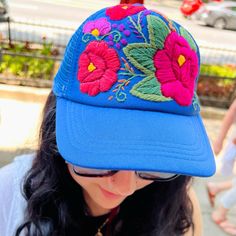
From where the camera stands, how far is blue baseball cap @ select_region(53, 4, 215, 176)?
2.96 ft

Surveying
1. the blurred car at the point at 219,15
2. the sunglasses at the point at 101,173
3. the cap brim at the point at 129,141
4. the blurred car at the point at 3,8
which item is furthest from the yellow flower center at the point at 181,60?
the blurred car at the point at 219,15

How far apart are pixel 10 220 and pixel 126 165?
1.78 feet

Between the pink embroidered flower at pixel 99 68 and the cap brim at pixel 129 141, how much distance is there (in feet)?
0.19

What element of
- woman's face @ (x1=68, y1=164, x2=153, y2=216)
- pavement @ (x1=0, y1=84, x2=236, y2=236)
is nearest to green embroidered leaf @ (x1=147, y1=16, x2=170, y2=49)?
woman's face @ (x1=68, y1=164, x2=153, y2=216)

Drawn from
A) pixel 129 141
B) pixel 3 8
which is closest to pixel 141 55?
pixel 129 141

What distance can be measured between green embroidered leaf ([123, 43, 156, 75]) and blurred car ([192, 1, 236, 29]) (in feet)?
49.6

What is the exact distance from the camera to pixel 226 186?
3.35 m

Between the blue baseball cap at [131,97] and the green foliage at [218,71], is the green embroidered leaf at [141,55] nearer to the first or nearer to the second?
the blue baseball cap at [131,97]

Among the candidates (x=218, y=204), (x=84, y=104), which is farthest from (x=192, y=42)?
(x=218, y=204)

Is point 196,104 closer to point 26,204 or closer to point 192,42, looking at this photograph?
point 192,42

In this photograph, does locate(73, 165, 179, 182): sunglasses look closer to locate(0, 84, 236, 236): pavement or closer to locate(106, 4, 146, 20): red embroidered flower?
locate(106, 4, 146, 20): red embroidered flower

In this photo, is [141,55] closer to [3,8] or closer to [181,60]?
[181,60]

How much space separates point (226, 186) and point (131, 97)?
106 inches

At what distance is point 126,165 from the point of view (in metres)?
0.87
